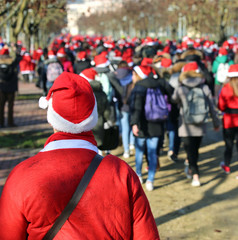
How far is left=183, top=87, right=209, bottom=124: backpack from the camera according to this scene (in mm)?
6535

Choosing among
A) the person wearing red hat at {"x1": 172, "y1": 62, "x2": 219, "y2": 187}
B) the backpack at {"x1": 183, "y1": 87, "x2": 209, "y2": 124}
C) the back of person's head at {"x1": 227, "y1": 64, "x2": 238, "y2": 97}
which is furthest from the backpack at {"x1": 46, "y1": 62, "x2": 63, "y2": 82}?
the back of person's head at {"x1": 227, "y1": 64, "x2": 238, "y2": 97}

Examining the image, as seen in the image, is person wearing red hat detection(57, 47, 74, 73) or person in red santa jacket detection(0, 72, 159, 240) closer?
person in red santa jacket detection(0, 72, 159, 240)

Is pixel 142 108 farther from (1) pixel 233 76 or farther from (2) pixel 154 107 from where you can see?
(1) pixel 233 76

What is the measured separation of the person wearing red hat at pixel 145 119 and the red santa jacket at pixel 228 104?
0.84 metres

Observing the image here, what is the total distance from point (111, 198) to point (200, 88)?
184 inches

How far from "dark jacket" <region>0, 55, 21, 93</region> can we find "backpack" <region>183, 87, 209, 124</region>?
5671 mm

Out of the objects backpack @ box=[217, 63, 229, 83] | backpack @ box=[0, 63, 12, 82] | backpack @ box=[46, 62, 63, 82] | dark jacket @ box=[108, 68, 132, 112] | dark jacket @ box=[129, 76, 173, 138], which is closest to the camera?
dark jacket @ box=[129, 76, 173, 138]

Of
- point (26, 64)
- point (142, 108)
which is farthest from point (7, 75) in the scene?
point (26, 64)

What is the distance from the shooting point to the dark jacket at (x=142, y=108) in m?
6.35

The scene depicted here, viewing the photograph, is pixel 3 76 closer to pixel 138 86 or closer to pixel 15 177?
pixel 138 86

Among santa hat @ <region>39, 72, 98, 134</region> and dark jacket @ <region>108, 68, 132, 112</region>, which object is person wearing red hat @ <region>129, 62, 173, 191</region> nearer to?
dark jacket @ <region>108, 68, 132, 112</region>

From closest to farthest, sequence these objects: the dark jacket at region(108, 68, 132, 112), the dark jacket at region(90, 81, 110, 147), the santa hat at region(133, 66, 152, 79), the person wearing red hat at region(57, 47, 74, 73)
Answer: the dark jacket at region(90, 81, 110, 147), the santa hat at region(133, 66, 152, 79), the dark jacket at region(108, 68, 132, 112), the person wearing red hat at region(57, 47, 74, 73)

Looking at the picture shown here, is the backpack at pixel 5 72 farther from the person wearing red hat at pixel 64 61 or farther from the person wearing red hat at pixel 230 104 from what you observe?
the person wearing red hat at pixel 230 104

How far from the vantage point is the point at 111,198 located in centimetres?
213
